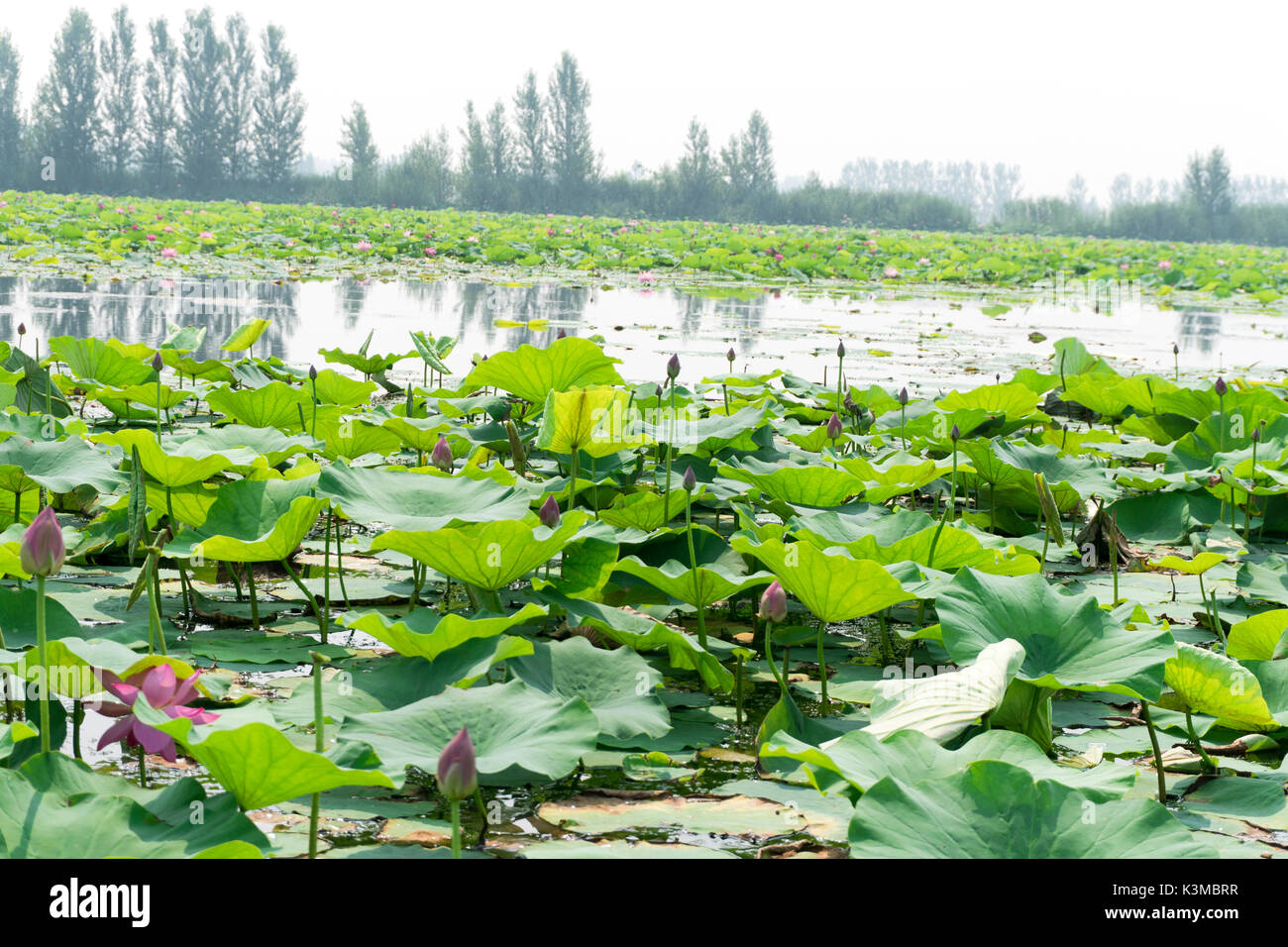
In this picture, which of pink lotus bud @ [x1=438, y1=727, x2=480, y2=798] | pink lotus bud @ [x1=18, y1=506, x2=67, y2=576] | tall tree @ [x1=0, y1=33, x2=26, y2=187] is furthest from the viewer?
tall tree @ [x1=0, y1=33, x2=26, y2=187]

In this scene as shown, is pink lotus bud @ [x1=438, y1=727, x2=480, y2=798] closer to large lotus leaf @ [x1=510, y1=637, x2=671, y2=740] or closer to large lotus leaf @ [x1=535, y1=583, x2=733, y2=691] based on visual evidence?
large lotus leaf @ [x1=510, y1=637, x2=671, y2=740]

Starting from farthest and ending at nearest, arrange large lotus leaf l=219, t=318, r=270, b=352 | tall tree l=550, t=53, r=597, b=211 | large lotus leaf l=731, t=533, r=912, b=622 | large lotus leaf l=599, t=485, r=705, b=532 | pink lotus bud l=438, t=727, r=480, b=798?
tall tree l=550, t=53, r=597, b=211 → large lotus leaf l=219, t=318, r=270, b=352 → large lotus leaf l=599, t=485, r=705, b=532 → large lotus leaf l=731, t=533, r=912, b=622 → pink lotus bud l=438, t=727, r=480, b=798

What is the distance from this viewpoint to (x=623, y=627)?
1.63m

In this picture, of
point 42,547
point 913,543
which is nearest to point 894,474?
point 913,543

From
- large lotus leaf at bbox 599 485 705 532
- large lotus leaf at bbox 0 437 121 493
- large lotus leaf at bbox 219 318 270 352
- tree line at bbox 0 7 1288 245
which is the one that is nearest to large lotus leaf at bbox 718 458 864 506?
large lotus leaf at bbox 599 485 705 532

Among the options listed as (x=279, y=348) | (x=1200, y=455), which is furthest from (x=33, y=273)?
(x=1200, y=455)

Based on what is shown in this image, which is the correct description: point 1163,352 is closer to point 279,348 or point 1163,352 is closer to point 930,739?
point 279,348

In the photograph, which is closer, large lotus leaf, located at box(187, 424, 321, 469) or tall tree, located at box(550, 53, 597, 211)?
large lotus leaf, located at box(187, 424, 321, 469)

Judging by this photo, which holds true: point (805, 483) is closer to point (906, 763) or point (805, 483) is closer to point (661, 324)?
point (906, 763)

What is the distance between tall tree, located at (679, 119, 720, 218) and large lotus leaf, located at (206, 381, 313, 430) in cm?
3271

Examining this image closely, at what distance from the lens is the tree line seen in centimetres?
3300

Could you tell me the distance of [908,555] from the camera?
1.82 m

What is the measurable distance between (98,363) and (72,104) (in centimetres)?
3569
